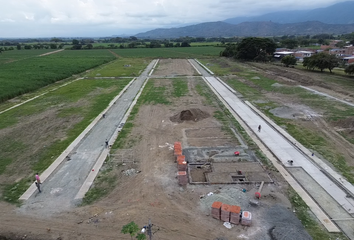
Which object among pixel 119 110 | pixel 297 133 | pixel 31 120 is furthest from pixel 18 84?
pixel 297 133

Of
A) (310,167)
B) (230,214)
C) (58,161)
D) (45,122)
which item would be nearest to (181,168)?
(230,214)

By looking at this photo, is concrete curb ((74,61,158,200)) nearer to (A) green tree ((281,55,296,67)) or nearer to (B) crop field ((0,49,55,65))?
(A) green tree ((281,55,296,67))

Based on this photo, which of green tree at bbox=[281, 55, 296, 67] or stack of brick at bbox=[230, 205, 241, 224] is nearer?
stack of brick at bbox=[230, 205, 241, 224]

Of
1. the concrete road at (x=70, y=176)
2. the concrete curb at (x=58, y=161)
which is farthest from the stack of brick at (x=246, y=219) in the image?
the concrete curb at (x=58, y=161)

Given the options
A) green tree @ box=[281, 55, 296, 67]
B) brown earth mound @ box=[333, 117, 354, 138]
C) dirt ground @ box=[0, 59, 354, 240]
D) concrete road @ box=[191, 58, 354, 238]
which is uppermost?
green tree @ box=[281, 55, 296, 67]

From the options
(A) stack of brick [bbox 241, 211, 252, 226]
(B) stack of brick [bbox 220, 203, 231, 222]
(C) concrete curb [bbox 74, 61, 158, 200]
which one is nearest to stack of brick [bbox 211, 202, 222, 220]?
(B) stack of brick [bbox 220, 203, 231, 222]

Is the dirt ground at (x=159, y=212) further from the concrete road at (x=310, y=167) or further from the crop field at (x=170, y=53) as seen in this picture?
the crop field at (x=170, y=53)

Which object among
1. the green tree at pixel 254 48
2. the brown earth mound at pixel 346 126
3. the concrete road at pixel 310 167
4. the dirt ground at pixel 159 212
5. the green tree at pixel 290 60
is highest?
the green tree at pixel 254 48
